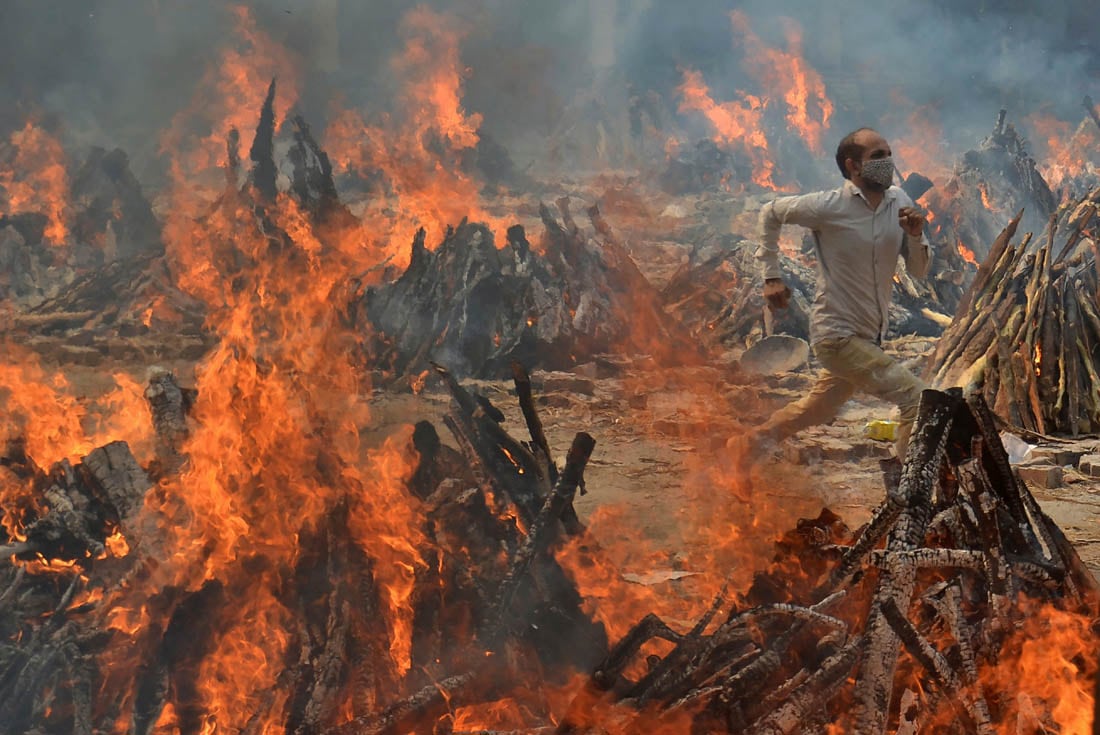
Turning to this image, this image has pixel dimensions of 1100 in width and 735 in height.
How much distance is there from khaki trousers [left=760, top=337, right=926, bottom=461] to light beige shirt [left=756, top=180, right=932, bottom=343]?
83mm

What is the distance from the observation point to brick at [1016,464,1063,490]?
5785 mm

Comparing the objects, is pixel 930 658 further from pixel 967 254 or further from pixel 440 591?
pixel 967 254

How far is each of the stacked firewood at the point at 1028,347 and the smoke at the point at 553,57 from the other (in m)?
4.18

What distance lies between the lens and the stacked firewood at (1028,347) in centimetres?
671

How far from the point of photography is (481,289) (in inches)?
344

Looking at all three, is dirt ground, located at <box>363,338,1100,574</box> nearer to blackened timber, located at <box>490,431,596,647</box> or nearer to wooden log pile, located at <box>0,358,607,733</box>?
blackened timber, located at <box>490,431,596,647</box>

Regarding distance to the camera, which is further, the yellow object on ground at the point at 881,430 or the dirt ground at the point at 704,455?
the yellow object on ground at the point at 881,430

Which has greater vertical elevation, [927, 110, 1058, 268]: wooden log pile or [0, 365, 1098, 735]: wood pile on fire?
[927, 110, 1058, 268]: wooden log pile

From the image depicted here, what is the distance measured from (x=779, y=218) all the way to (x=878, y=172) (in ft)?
1.54

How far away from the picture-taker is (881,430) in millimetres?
6785

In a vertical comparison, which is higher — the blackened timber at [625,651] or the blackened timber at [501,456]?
the blackened timber at [501,456]

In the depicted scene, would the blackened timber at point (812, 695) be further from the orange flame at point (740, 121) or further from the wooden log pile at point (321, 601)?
the orange flame at point (740, 121)

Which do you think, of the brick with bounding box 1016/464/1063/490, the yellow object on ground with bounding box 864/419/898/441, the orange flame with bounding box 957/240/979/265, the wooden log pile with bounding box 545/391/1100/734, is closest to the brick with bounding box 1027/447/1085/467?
the brick with bounding box 1016/464/1063/490

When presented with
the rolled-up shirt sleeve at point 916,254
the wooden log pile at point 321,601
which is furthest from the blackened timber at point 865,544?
the rolled-up shirt sleeve at point 916,254
